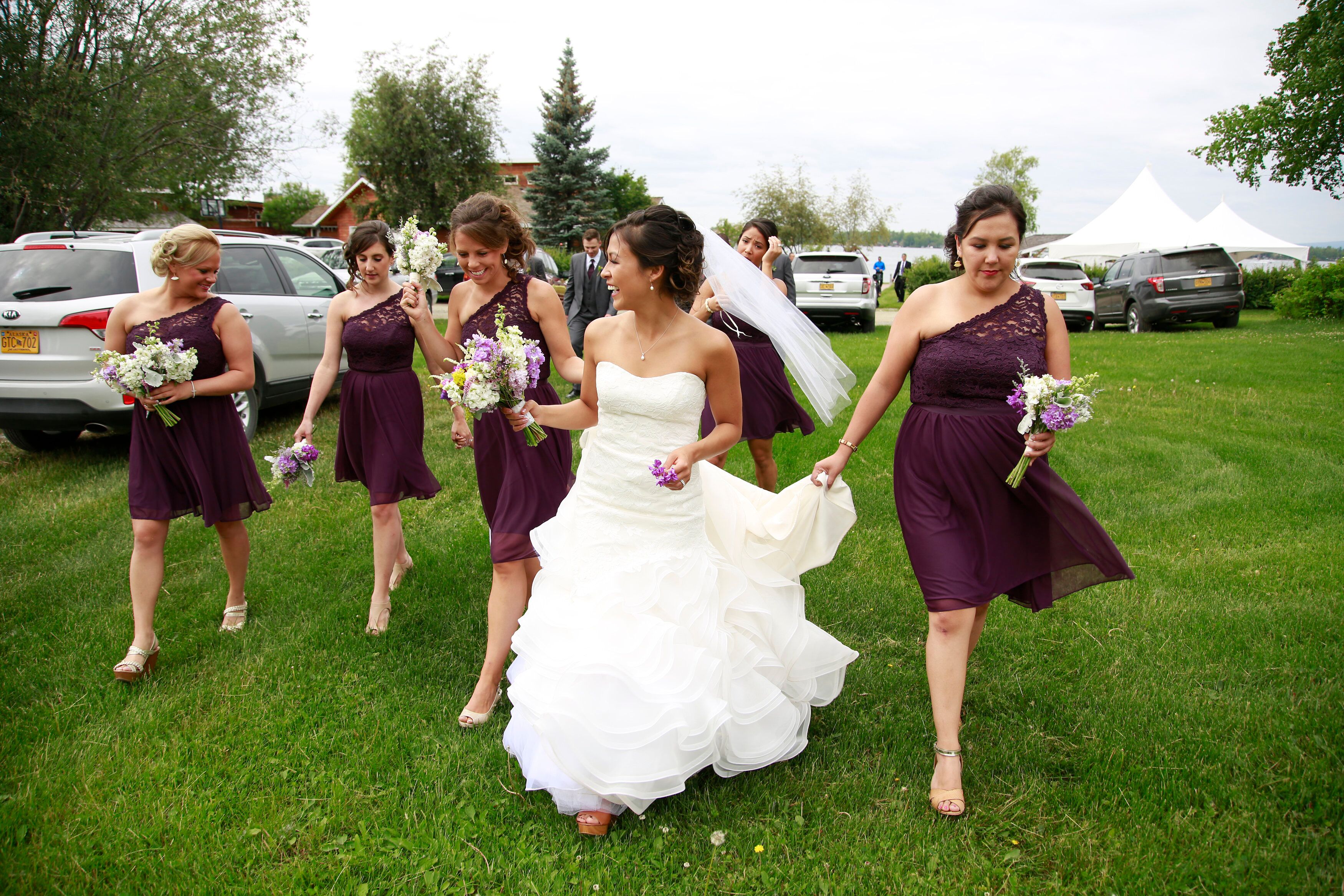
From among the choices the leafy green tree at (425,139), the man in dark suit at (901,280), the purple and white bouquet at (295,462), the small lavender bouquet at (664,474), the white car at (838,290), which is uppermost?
the leafy green tree at (425,139)

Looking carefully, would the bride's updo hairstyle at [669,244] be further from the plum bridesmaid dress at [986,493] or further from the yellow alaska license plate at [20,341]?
the yellow alaska license plate at [20,341]

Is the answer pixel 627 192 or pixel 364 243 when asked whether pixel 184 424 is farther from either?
pixel 627 192

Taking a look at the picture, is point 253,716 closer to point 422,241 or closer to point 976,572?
point 422,241

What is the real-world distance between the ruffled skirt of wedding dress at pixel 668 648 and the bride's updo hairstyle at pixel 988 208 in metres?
1.25

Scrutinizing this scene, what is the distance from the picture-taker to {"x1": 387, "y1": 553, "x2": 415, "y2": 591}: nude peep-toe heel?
5.16 meters

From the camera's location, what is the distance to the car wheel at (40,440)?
8117 mm

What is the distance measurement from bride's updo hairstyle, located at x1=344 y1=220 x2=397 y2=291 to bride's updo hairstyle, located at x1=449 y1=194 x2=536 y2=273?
778 millimetres

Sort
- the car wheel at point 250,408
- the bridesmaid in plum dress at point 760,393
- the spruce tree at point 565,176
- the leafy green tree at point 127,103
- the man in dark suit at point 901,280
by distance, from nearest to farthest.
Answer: the bridesmaid in plum dress at point 760,393, the car wheel at point 250,408, the leafy green tree at point 127,103, the man in dark suit at point 901,280, the spruce tree at point 565,176

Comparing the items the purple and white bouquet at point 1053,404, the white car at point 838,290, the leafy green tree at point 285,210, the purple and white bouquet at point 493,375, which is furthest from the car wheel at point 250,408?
the leafy green tree at point 285,210

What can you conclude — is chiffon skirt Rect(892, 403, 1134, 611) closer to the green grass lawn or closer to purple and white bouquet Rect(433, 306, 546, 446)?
the green grass lawn

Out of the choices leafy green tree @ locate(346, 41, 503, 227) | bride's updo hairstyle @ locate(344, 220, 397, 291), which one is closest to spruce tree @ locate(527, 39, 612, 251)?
leafy green tree @ locate(346, 41, 503, 227)

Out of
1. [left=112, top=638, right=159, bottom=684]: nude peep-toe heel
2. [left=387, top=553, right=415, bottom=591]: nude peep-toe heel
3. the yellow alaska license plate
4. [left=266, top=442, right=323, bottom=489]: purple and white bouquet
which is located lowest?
[left=112, top=638, right=159, bottom=684]: nude peep-toe heel

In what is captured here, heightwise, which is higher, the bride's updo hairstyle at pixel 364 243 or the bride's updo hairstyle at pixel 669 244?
the bride's updo hairstyle at pixel 364 243

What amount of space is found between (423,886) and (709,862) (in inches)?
39.4
